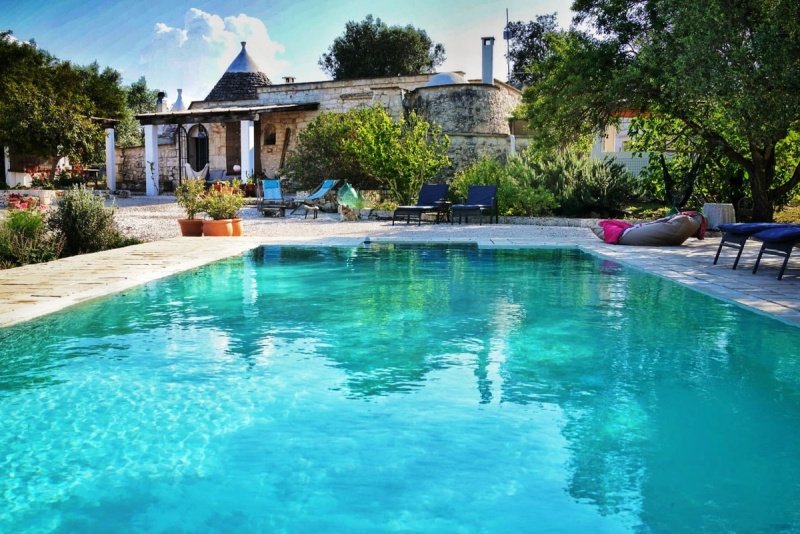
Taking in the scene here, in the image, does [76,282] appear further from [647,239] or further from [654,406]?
[647,239]

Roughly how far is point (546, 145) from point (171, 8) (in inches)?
1297

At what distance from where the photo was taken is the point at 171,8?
139 feet

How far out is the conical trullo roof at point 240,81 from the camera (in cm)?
3303

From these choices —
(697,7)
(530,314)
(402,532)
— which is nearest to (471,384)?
(402,532)

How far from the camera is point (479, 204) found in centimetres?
1631

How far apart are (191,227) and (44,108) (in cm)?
1754

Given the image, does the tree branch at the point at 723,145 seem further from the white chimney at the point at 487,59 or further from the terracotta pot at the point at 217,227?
the white chimney at the point at 487,59

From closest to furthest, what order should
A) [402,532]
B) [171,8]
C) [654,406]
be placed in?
1. [402,532]
2. [654,406]
3. [171,8]

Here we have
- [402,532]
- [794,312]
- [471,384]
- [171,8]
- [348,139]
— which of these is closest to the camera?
[402,532]

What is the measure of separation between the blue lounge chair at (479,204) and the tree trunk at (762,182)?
5.30 metres

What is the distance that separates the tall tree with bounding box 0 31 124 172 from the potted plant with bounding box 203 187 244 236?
55.1 feet

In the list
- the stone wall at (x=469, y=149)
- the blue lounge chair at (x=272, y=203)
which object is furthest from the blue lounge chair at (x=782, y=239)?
the stone wall at (x=469, y=149)

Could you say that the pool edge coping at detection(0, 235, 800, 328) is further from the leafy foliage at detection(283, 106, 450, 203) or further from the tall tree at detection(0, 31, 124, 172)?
the tall tree at detection(0, 31, 124, 172)

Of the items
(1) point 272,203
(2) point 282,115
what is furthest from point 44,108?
(1) point 272,203
